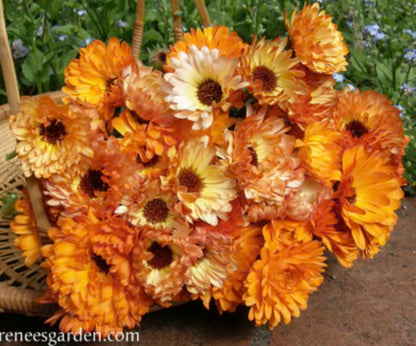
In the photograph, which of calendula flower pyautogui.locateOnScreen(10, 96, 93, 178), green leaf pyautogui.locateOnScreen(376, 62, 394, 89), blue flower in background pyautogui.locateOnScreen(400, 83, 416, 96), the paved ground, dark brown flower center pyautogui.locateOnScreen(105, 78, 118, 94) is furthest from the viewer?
green leaf pyautogui.locateOnScreen(376, 62, 394, 89)

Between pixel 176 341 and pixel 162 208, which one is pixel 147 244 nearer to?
pixel 162 208

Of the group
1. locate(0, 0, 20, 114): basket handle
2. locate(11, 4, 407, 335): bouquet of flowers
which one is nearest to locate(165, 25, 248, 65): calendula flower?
locate(11, 4, 407, 335): bouquet of flowers

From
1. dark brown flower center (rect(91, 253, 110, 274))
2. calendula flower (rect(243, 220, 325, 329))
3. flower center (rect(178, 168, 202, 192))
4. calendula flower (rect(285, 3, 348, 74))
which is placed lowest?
calendula flower (rect(243, 220, 325, 329))

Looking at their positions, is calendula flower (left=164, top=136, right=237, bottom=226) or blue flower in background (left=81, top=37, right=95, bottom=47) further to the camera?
blue flower in background (left=81, top=37, right=95, bottom=47)

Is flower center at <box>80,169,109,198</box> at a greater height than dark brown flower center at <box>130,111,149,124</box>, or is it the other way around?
dark brown flower center at <box>130,111,149,124</box>

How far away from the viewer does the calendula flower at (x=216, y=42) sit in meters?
0.87

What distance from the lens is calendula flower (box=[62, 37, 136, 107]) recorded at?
0.87 m

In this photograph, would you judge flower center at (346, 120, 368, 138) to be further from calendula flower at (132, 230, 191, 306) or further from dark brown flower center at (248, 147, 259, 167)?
calendula flower at (132, 230, 191, 306)

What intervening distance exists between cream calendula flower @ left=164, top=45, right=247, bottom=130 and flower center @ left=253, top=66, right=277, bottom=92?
46mm

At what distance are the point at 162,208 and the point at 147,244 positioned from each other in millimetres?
51

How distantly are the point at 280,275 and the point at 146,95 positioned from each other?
1.03 ft

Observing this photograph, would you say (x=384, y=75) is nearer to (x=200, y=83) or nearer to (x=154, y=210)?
(x=200, y=83)

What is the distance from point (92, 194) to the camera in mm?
831

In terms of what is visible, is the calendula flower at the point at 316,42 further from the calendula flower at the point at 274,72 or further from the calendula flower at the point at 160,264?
the calendula flower at the point at 160,264
